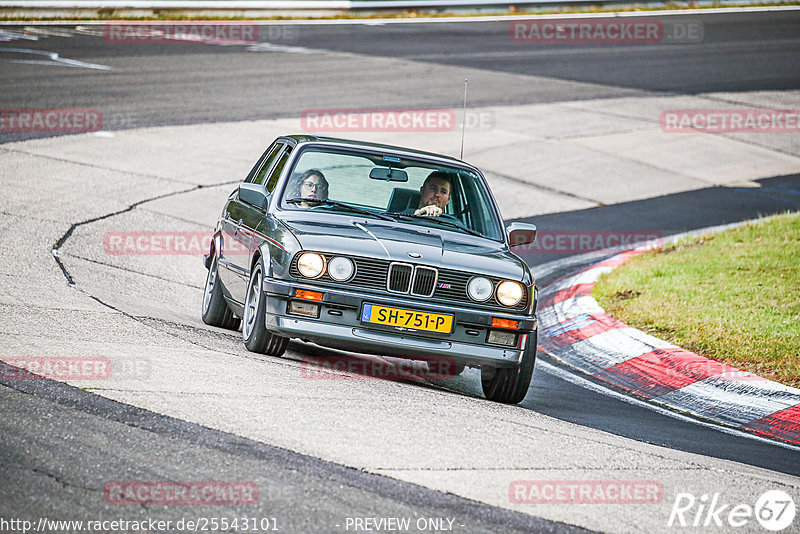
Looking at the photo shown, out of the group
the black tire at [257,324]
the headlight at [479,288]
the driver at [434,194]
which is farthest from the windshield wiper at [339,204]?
the headlight at [479,288]

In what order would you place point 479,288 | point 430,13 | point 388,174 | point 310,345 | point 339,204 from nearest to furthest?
point 479,288, point 339,204, point 388,174, point 310,345, point 430,13

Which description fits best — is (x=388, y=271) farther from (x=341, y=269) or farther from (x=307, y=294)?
(x=307, y=294)

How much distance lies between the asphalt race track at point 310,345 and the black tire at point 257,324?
0.13 metres

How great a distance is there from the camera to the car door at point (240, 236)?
316 inches

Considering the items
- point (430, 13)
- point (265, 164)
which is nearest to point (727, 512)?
point (265, 164)

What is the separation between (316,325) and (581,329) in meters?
3.66

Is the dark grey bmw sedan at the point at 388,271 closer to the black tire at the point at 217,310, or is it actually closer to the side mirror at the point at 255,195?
the side mirror at the point at 255,195

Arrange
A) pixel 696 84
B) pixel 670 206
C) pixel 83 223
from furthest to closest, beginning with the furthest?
pixel 696 84
pixel 670 206
pixel 83 223

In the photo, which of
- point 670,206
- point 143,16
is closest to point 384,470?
point 670,206

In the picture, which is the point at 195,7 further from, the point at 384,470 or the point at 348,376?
the point at 384,470

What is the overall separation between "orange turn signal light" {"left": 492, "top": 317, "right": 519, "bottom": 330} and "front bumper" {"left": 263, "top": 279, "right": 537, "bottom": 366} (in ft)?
0.09

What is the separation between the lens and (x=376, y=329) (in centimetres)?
695

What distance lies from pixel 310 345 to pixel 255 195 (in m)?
1.24

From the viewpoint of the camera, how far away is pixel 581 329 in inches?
392
